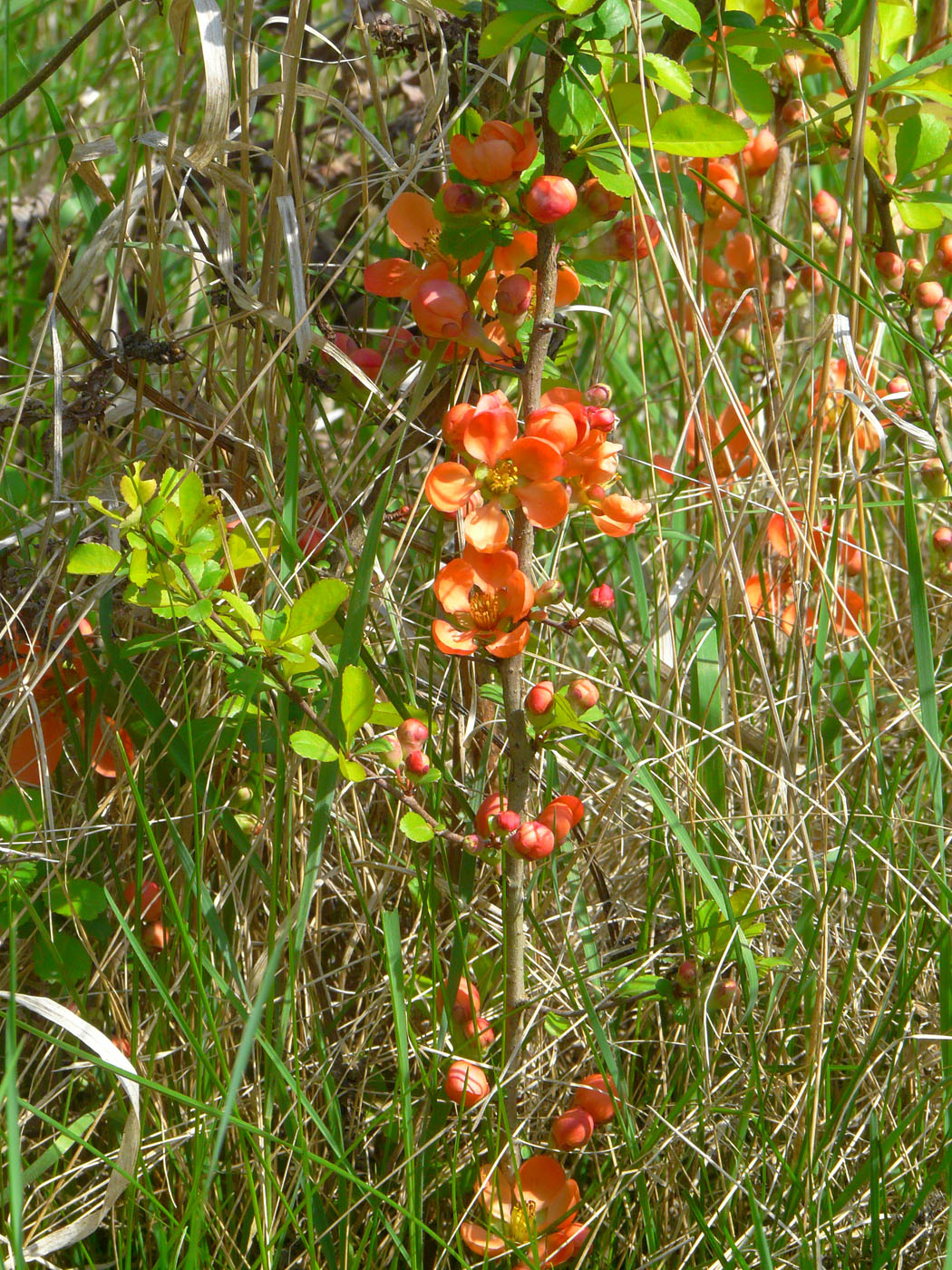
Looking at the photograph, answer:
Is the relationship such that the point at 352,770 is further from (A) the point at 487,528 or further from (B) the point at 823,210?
(B) the point at 823,210

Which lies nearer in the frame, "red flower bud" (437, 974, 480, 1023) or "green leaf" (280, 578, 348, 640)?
"green leaf" (280, 578, 348, 640)

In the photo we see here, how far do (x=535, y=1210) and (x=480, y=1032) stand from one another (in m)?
0.16

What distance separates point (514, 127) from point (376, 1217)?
0.94 m

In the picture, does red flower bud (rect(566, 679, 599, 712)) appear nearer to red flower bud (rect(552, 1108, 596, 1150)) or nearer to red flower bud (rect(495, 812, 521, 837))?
red flower bud (rect(495, 812, 521, 837))

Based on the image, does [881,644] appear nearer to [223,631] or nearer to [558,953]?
[558,953]

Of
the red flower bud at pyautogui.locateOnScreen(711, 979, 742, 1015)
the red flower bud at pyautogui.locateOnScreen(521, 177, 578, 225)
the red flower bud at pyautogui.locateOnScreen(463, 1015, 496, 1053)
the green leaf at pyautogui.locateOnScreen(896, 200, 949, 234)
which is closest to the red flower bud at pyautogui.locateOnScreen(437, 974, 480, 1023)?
the red flower bud at pyautogui.locateOnScreen(463, 1015, 496, 1053)

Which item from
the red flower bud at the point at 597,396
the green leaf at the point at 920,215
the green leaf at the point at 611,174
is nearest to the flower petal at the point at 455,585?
the red flower bud at the point at 597,396

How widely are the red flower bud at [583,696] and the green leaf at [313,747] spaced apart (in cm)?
21

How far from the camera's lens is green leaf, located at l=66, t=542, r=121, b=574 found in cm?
99

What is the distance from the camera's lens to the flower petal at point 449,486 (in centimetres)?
93

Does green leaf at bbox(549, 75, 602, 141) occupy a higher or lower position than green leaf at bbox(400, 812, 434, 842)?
higher

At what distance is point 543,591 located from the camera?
1.02 meters

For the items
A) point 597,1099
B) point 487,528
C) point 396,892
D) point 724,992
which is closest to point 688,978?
point 724,992

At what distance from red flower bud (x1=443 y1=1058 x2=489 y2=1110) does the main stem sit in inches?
1.0
